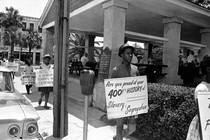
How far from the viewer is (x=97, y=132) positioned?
4695 millimetres

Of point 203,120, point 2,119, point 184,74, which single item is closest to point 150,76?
point 184,74

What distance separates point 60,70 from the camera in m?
4.33

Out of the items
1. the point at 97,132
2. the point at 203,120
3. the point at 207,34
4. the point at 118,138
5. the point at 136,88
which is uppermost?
the point at 207,34

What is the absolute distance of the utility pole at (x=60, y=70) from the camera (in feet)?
14.1

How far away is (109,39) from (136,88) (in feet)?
11.8

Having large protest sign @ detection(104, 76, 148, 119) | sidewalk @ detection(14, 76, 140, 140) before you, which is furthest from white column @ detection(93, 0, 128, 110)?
large protest sign @ detection(104, 76, 148, 119)

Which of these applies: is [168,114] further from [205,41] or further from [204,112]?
[205,41]

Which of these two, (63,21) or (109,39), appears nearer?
(63,21)

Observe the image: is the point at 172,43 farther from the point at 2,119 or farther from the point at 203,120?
the point at 2,119

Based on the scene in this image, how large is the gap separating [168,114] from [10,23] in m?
40.2

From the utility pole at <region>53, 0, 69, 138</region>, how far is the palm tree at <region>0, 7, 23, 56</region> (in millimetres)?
37143

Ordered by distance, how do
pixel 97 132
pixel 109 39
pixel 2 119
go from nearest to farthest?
pixel 2 119, pixel 97 132, pixel 109 39

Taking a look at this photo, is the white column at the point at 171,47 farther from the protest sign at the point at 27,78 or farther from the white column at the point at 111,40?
the protest sign at the point at 27,78

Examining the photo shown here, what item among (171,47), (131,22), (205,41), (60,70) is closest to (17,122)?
(60,70)
